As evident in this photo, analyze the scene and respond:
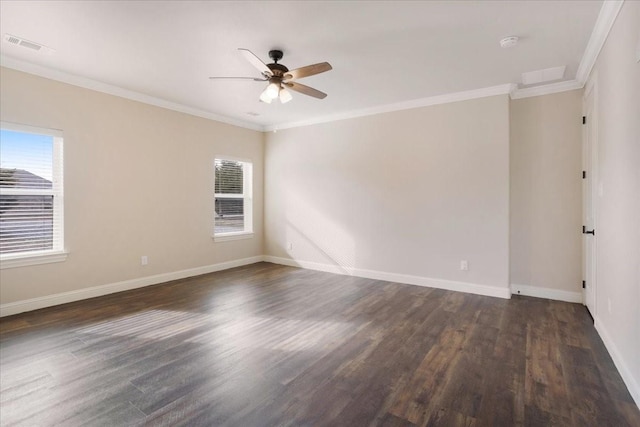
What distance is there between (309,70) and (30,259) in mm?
3712

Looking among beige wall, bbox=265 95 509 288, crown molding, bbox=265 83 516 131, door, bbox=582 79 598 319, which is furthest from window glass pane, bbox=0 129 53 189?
door, bbox=582 79 598 319

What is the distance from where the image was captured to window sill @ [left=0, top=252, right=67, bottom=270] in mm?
3396

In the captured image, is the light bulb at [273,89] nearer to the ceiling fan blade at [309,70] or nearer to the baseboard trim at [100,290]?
the ceiling fan blade at [309,70]

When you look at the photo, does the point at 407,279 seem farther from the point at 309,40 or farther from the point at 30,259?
the point at 30,259

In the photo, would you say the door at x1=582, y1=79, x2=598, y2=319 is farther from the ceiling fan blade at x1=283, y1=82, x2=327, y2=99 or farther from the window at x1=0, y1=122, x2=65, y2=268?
the window at x1=0, y1=122, x2=65, y2=268

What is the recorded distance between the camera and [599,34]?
2.70 metres

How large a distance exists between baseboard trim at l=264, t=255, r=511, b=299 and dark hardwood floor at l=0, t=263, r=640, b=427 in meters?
0.21

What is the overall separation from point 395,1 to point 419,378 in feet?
9.08

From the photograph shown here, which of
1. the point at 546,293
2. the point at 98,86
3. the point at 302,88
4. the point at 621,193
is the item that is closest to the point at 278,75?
the point at 302,88

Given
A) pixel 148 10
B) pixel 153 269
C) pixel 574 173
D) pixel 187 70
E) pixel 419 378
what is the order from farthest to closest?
pixel 153 269 < pixel 574 173 < pixel 187 70 < pixel 148 10 < pixel 419 378

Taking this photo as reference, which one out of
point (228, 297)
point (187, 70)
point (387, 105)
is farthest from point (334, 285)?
point (187, 70)

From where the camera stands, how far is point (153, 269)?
4746 mm

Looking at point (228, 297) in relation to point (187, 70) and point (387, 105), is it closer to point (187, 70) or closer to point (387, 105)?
point (187, 70)

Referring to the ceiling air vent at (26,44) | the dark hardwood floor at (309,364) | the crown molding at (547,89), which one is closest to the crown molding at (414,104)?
the crown molding at (547,89)
